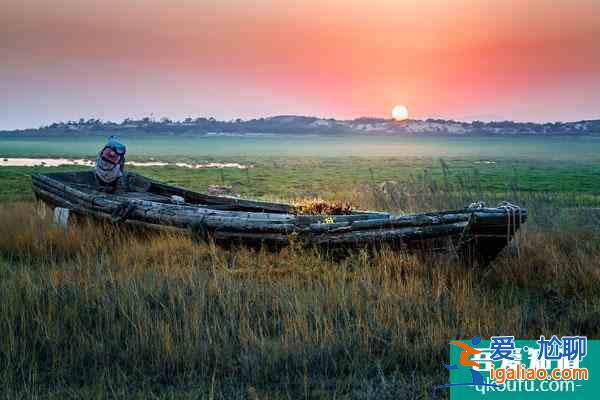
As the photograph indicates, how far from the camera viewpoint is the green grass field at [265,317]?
4551 millimetres

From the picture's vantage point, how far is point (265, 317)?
5.67 m

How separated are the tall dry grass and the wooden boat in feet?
0.84

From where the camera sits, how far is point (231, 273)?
7340 millimetres

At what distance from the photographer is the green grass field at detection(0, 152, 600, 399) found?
4551 mm

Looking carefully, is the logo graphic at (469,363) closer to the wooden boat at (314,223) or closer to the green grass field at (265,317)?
the green grass field at (265,317)

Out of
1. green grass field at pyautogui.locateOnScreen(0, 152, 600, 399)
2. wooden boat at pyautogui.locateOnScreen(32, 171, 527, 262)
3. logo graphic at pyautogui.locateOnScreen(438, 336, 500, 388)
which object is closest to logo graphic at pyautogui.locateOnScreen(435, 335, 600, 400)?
logo graphic at pyautogui.locateOnScreen(438, 336, 500, 388)

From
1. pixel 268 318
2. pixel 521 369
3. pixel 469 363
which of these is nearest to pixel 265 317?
pixel 268 318

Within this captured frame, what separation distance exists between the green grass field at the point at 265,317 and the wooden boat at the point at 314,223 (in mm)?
252

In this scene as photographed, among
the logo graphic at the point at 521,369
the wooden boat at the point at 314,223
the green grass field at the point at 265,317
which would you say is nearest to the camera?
the logo graphic at the point at 521,369

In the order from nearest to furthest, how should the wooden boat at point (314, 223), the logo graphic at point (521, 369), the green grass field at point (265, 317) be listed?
the logo graphic at point (521, 369) < the green grass field at point (265, 317) < the wooden boat at point (314, 223)

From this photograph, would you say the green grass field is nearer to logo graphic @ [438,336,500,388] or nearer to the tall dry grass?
the tall dry grass

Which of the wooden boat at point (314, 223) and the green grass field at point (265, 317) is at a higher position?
the wooden boat at point (314, 223)

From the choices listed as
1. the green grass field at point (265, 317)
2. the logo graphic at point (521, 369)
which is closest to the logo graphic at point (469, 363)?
the logo graphic at point (521, 369)

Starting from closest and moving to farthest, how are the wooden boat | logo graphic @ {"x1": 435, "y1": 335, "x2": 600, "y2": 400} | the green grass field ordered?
logo graphic @ {"x1": 435, "y1": 335, "x2": 600, "y2": 400}
the green grass field
the wooden boat
